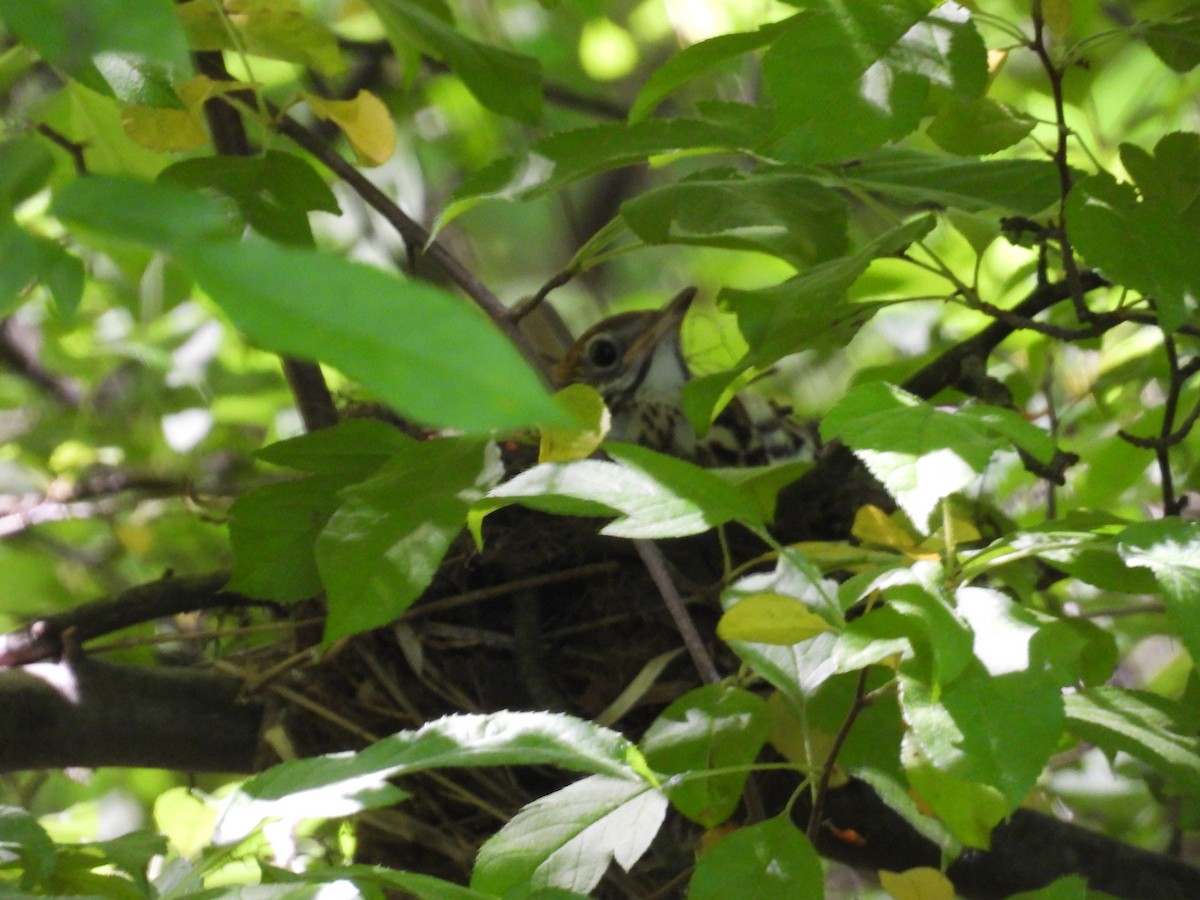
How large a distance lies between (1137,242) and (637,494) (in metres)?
0.32

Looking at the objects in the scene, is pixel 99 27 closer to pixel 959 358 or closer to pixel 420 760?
pixel 420 760

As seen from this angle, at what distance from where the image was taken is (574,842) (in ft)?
1.91

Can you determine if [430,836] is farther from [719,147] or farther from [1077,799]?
[1077,799]

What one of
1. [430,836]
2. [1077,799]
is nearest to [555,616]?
[430,836]

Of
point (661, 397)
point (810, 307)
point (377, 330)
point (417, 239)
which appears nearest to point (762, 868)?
point (810, 307)

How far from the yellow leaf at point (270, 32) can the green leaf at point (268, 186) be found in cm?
9

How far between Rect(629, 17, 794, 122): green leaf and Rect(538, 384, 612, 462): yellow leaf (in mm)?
207

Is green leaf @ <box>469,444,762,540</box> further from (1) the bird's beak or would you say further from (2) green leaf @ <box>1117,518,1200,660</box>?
(1) the bird's beak

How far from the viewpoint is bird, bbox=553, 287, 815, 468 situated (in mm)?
1542

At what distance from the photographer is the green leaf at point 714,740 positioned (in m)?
0.71

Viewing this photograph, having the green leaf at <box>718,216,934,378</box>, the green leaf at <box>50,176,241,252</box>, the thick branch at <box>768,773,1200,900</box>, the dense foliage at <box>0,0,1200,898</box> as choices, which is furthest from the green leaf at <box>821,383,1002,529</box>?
the thick branch at <box>768,773,1200,900</box>

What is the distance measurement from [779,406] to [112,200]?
141 cm

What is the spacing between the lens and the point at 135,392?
67.0 inches

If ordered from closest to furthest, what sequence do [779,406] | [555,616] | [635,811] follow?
1. [635,811]
2. [555,616]
3. [779,406]
